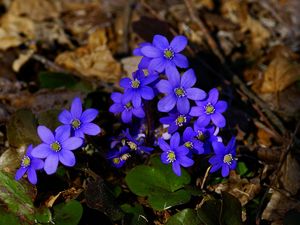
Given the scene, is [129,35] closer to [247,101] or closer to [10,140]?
[247,101]

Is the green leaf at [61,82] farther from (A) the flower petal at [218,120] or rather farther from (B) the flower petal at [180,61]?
(A) the flower petal at [218,120]

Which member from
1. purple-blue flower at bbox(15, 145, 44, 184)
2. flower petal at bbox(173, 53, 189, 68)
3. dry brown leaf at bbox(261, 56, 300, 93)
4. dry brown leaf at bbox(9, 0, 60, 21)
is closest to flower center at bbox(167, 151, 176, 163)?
flower petal at bbox(173, 53, 189, 68)

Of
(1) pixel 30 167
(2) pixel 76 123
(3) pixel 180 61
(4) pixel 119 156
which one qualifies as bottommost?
(4) pixel 119 156

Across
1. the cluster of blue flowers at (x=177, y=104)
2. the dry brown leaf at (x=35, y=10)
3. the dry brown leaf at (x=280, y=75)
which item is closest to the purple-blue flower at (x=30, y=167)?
the cluster of blue flowers at (x=177, y=104)

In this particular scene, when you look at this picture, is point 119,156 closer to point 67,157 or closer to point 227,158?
point 67,157

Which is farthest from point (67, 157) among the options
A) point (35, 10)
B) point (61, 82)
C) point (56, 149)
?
point (35, 10)
